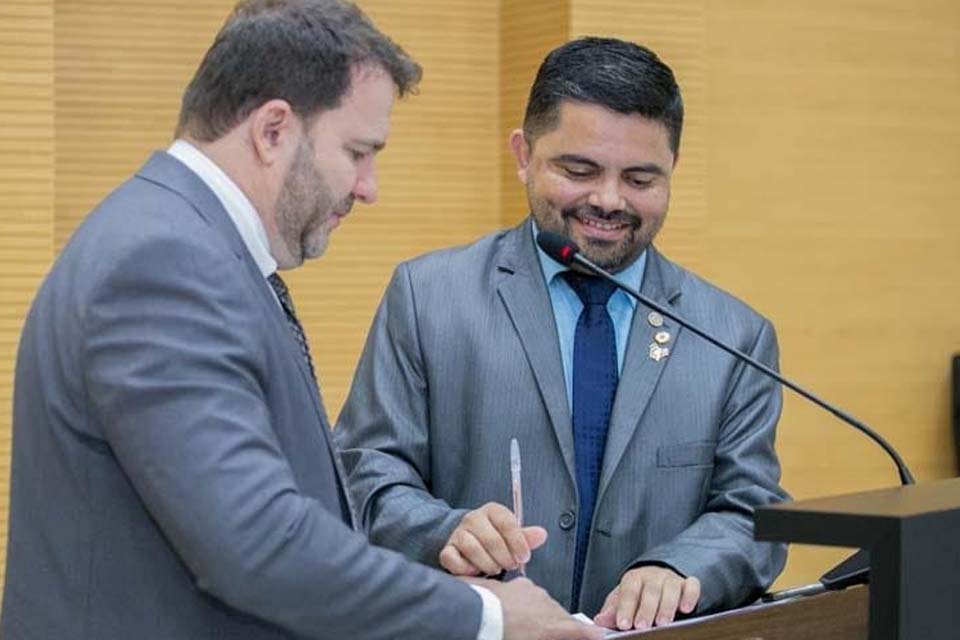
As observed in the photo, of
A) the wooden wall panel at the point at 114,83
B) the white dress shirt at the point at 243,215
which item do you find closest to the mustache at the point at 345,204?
the white dress shirt at the point at 243,215

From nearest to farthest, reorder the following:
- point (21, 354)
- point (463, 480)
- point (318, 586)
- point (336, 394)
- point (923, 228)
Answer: point (318, 586) < point (21, 354) < point (463, 480) < point (336, 394) < point (923, 228)

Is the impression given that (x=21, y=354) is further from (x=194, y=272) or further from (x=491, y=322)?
(x=491, y=322)

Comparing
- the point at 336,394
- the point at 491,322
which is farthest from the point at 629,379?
the point at 336,394

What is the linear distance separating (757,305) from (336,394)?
1252 mm

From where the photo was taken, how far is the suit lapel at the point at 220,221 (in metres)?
2.02

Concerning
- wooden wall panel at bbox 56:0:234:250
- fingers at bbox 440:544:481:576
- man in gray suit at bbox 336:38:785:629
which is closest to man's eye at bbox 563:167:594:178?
man in gray suit at bbox 336:38:785:629

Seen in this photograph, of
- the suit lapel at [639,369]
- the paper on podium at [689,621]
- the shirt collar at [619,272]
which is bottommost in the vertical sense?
the paper on podium at [689,621]

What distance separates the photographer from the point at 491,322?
282 cm

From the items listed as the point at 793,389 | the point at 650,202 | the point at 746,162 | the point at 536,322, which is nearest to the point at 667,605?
the point at 793,389

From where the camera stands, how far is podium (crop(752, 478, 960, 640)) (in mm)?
1799

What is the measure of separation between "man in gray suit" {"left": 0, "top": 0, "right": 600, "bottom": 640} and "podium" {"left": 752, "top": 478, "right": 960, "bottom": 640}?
0.35m

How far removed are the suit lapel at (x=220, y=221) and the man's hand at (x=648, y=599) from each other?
1.85 ft

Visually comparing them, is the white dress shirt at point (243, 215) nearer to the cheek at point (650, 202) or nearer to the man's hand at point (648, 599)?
the man's hand at point (648, 599)

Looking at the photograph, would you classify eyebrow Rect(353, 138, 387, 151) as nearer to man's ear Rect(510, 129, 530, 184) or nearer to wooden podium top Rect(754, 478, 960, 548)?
wooden podium top Rect(754, 478, 960, 548)
